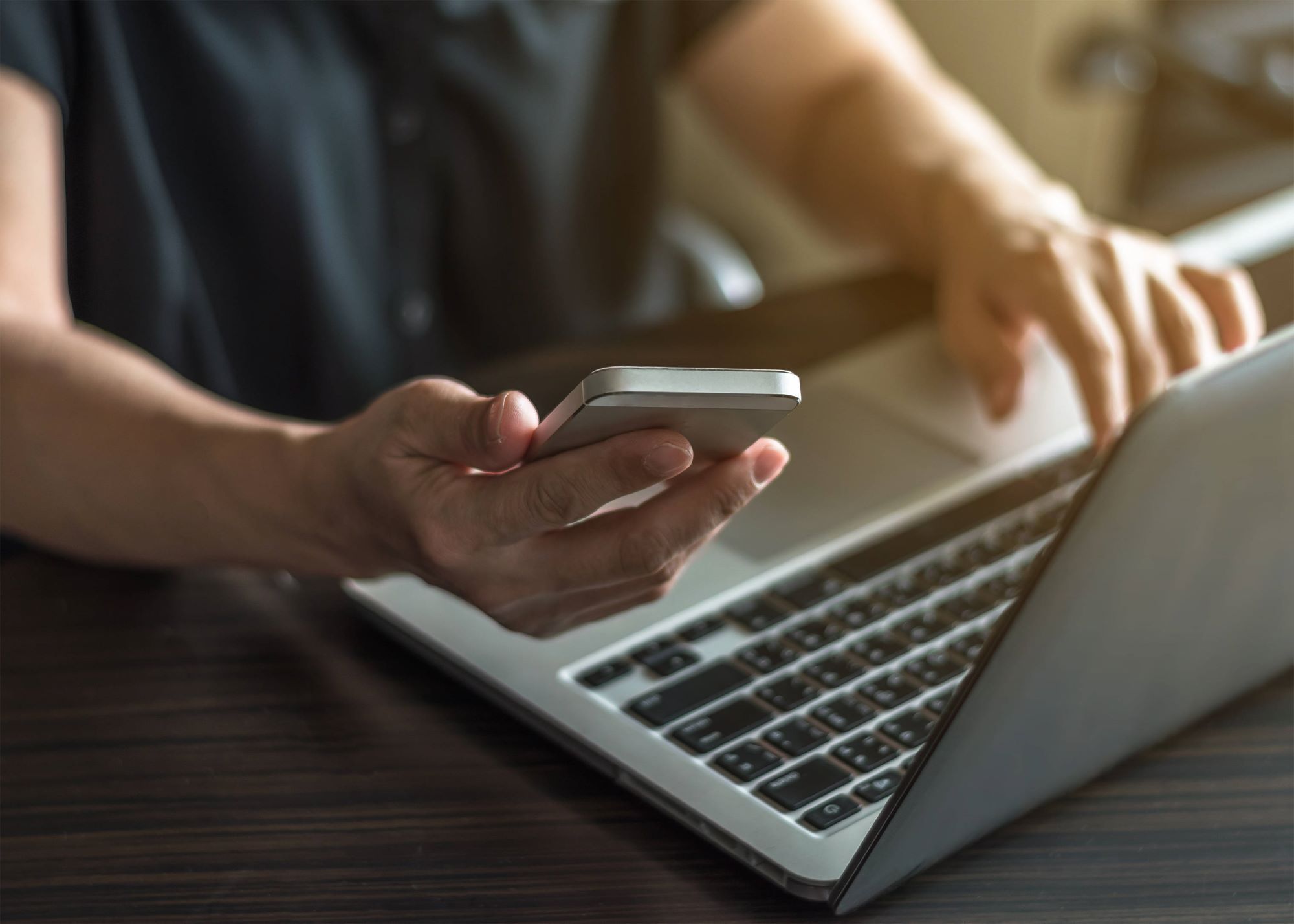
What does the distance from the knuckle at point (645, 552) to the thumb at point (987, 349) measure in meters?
0.30

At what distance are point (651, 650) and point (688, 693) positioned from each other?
0.03 m

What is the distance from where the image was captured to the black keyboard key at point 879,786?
0.40 meters

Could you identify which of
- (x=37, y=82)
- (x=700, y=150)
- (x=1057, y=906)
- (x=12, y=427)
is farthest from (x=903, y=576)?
(x=700, y=150)

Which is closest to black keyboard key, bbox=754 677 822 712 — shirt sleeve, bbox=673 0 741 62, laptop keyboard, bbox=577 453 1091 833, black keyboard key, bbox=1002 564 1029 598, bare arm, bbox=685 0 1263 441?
laptop keyboard, bbox=577 453 1091 833

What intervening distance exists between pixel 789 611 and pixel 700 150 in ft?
5.11

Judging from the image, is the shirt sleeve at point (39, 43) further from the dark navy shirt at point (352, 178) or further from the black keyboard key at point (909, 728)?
the black keyboard key at point (909, 728)

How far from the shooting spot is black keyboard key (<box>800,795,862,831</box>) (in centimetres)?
39

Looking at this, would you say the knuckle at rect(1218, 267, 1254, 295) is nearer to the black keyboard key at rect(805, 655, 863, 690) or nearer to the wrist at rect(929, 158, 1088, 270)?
the wrist at rect(929, 158, 1088, 270)

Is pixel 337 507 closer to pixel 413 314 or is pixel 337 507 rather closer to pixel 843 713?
pixel 843 713

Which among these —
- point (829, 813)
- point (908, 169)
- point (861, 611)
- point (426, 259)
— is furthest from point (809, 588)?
point (426, 259)

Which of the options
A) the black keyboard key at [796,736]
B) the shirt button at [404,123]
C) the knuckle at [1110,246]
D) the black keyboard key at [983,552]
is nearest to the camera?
the black keyboard key at [796,736]

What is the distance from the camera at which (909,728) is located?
17.0 inches

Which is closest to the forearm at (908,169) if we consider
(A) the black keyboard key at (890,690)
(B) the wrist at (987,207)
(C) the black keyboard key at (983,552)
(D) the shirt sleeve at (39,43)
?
(B) the wrist at (987,207)

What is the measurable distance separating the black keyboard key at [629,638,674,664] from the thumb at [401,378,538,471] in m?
0.11
